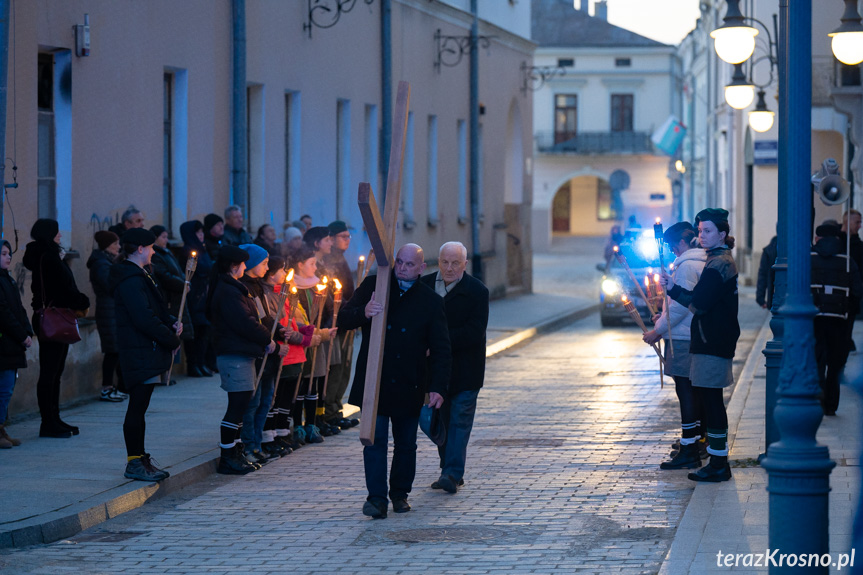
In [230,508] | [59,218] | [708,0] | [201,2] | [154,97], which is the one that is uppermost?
[708,0]

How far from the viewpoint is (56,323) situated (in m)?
11.4

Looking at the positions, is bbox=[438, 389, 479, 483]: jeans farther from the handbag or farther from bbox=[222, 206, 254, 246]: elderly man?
bbox=[222, 206, 254, 246]: elderly man

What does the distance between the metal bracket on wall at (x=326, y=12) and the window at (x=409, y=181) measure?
404 cm

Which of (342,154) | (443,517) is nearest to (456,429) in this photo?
(443,517)

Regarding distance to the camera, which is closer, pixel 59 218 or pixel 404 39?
pixel 59 218

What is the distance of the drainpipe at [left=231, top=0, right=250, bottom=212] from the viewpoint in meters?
17.6

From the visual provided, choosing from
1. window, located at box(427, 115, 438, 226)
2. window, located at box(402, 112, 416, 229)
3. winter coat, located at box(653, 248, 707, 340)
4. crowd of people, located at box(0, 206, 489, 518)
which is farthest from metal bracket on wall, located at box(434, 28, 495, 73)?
winter coat, located at box(653, 248, 707, 340)

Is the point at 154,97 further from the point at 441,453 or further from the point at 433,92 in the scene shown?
the point at 433,92

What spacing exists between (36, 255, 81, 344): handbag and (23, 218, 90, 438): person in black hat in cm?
2

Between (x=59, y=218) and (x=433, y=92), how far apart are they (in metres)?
13.8

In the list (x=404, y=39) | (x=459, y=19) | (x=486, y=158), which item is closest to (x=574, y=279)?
(x=486, y=158)

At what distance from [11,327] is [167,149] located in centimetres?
618

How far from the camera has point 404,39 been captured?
2497 cm

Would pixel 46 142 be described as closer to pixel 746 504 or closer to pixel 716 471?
pixel 716 471
